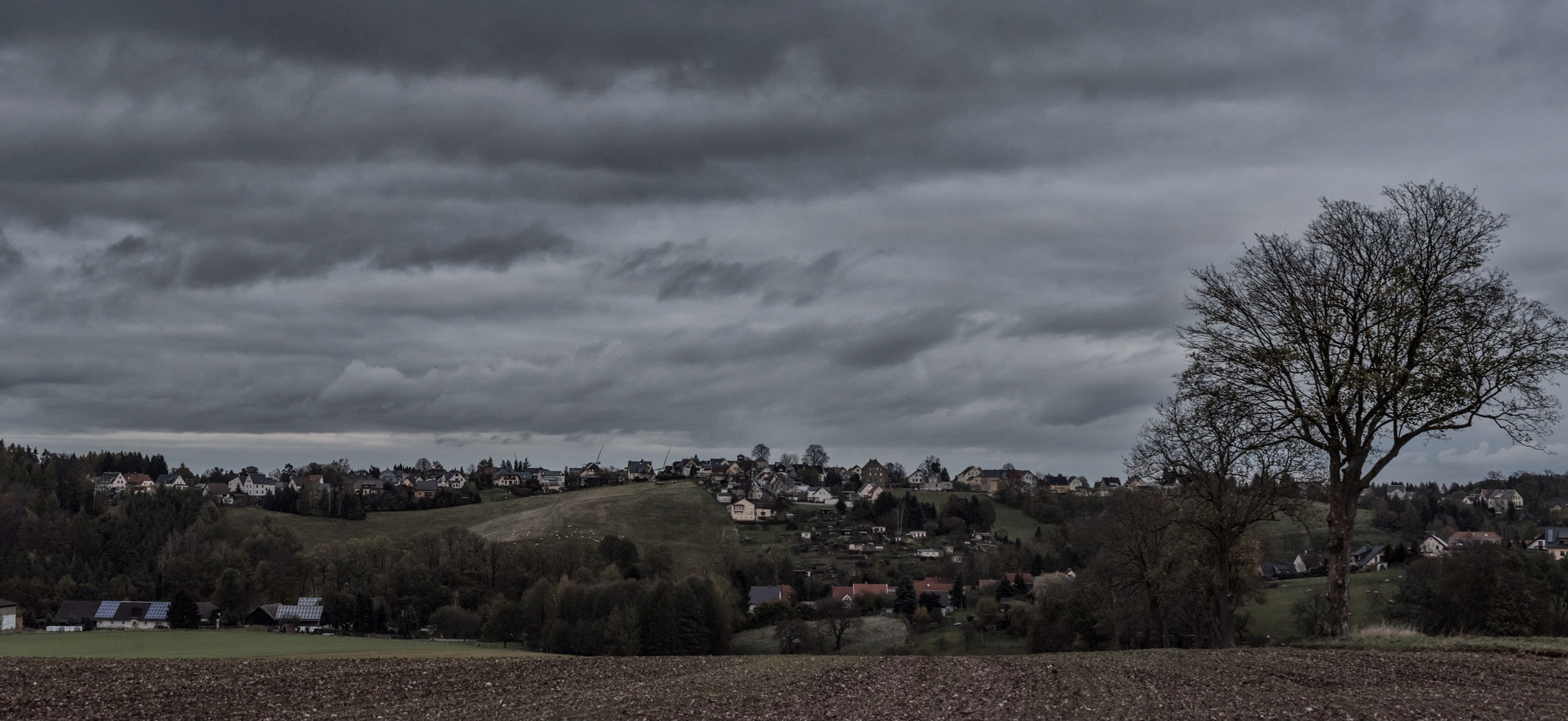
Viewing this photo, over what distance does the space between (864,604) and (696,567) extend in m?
23.1

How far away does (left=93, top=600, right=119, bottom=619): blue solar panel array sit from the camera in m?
107

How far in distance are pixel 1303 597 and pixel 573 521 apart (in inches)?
4314

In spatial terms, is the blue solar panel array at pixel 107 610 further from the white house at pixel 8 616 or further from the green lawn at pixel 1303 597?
the green lawn at pixel 1303 597

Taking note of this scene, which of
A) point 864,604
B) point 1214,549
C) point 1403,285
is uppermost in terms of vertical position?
point 1403,285

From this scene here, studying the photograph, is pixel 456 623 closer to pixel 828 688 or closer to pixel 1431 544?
pixel 828 688

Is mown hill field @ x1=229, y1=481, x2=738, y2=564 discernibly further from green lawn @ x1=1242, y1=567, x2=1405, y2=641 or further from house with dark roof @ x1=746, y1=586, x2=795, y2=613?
green lawn @ x1=1242, y1=567, x2=1405, y2=641

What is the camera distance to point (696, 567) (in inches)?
5226

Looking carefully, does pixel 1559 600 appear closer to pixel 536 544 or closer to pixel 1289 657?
pixel 1289 657

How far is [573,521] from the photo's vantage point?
168 meters

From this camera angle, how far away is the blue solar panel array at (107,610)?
10688 cm

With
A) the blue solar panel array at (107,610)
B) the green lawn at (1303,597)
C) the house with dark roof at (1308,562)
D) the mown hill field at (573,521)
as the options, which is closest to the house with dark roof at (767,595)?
the mown hill field at (573,521)

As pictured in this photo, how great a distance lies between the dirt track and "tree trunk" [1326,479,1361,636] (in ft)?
12.4

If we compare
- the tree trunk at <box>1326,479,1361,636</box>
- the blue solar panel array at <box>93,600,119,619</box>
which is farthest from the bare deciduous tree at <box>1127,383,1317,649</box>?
the blue solar panel array at <box>93,600,119,619</box>

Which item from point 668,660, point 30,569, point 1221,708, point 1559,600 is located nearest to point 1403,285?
point 1221,708
